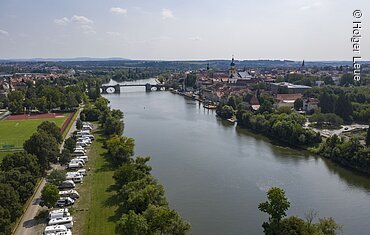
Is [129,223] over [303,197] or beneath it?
over

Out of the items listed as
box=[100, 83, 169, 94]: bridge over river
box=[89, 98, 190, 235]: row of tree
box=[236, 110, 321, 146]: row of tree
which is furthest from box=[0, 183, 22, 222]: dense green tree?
Result: box=[100, 83, 169, 94]: bridge over river

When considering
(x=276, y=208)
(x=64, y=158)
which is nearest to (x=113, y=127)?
(x=64, y=158)

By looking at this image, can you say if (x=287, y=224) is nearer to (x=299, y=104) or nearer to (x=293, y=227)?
(x=293, y=227)

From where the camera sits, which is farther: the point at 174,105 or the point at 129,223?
the point at 174,105

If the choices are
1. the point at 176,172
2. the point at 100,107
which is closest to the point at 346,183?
the point at 176,172

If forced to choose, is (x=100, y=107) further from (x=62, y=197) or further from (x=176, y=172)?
(x=62, y=197)

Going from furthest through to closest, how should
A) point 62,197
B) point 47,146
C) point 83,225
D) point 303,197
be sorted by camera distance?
point 47,146 < point 303,197 < point 62,197 < point 83,225

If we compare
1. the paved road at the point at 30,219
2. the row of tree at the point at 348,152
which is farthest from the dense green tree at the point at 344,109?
the paved road at the point at 30,219
